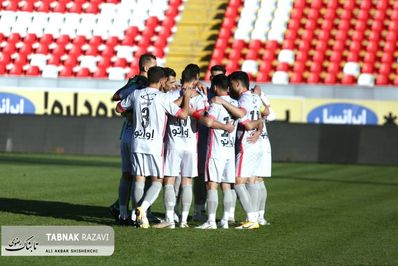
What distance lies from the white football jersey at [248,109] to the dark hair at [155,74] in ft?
4.33

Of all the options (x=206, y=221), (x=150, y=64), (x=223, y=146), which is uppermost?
(x=150, y=64)

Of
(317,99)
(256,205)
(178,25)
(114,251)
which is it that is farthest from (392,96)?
(114,251)

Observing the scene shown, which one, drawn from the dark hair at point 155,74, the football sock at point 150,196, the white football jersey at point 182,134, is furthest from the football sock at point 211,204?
the dark hair at point 155,74

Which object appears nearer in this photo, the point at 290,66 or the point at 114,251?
the point at 114,251

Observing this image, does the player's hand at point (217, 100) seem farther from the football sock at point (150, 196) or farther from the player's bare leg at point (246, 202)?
the football sock at point (150, 196)

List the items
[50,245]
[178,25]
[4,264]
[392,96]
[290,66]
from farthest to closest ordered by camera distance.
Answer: [178,25] < [290,66] < [392,96] < [50,245] < [4,264]

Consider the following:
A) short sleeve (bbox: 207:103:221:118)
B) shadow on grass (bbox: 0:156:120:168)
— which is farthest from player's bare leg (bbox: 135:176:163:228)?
shadow on grass (bbox: 0:156:120:168)

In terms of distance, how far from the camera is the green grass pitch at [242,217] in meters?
12.4

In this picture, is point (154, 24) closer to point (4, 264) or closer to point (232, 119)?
point (232, 119)

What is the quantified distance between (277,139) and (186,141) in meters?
18.6

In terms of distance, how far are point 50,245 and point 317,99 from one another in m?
25.4

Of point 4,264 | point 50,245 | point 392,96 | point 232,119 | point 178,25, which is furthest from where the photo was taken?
point 178,25

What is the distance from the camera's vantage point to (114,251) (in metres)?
12.3

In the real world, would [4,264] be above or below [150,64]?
below
